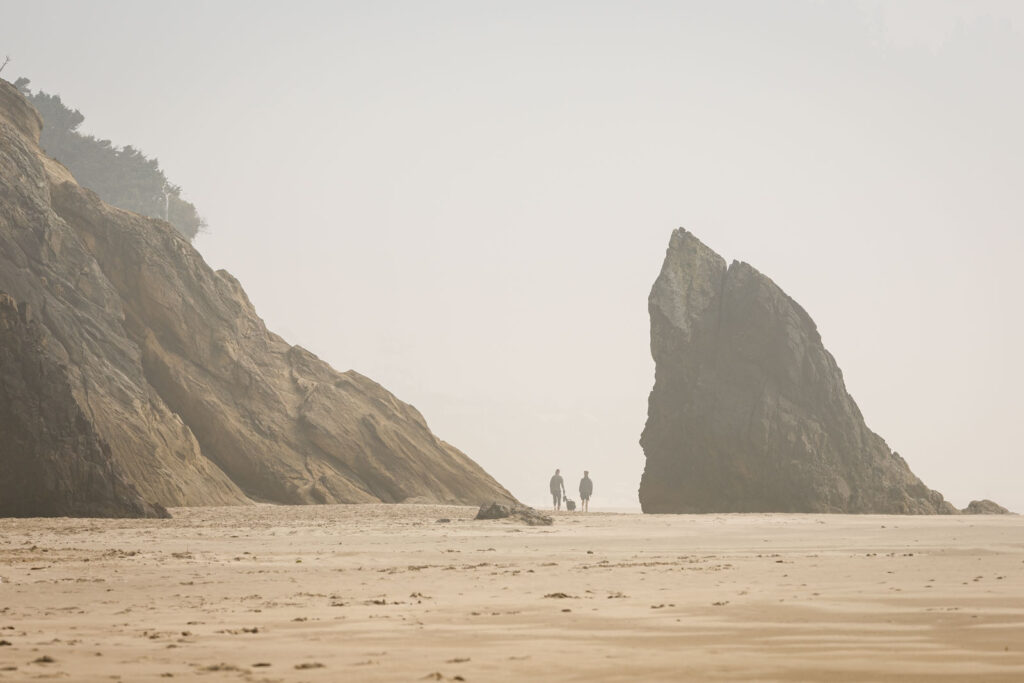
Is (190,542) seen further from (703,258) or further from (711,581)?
(703,258)

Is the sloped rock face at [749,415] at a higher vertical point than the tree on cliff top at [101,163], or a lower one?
lower

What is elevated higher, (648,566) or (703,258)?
(703,258)

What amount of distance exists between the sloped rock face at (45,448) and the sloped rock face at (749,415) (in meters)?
14.8

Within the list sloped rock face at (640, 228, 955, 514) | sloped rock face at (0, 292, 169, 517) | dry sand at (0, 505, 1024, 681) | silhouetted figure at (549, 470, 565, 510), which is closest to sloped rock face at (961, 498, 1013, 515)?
sloped rock face at (640, 228, 955, 514)

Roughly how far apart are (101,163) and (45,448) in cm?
4807

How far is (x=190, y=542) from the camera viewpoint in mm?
15484

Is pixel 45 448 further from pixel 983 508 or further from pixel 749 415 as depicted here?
pixel 983 508

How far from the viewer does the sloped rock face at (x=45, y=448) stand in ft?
69.6

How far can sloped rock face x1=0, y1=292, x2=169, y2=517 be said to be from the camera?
21203 millimetres

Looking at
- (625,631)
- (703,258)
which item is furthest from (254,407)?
(625,631)

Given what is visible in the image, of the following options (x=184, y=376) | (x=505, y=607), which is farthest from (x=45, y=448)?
(x=505, y=607)

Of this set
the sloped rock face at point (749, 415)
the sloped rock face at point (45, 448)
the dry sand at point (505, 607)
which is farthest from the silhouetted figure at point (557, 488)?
the dry sand at point (505, 607)

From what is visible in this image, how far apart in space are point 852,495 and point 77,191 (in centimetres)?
2453

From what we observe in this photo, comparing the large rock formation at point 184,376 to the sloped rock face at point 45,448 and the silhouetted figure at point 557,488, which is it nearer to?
the silhouetted figure at point 557,488
